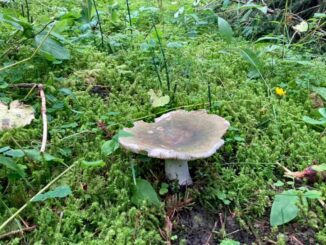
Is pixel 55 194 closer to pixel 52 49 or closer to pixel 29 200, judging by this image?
pixel 29 200

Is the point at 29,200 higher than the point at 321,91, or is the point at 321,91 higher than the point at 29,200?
the point at 29,200

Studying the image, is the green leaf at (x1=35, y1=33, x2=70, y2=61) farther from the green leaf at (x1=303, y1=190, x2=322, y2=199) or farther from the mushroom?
the green leaf at (x1=303, y1=190, x2=322, y2=199)

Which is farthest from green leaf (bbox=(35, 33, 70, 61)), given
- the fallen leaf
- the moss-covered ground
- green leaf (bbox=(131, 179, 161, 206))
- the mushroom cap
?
green leaf (bbox=(131, 179, 161, 206))

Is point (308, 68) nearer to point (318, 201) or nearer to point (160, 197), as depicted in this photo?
point (318, 201)

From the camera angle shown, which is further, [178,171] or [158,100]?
[158,100]

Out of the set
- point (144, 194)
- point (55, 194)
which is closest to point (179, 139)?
point (144, 194)
